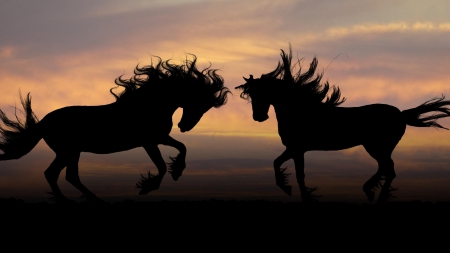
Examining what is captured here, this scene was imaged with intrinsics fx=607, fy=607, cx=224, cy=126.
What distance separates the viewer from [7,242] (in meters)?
8.12

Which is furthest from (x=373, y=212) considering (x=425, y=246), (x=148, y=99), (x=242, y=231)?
(x=148, y=99)

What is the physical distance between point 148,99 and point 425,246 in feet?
19.5

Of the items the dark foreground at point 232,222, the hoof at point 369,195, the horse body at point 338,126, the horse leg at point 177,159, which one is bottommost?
the dark foreground at point 232,222

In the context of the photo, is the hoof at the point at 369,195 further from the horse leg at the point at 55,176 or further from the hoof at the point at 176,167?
the horse leg at the point at 55,176

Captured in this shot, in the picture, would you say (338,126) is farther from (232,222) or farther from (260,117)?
(232,222)

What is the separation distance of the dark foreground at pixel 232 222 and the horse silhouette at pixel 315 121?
140cm

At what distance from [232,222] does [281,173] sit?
332 centimetres

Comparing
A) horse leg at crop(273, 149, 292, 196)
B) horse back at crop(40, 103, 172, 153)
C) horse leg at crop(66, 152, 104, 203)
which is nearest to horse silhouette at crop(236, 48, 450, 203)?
horse leg at crop(273, 149, 292, 196)

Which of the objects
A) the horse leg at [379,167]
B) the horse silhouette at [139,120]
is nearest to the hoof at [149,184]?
the horse silhouette at [139,120]

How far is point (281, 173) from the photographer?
11.8 metres

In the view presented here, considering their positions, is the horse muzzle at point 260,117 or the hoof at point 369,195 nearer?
the horse muzzle at point 260,117

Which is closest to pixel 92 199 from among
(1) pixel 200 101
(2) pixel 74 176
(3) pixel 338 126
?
(2) pixel 74 176

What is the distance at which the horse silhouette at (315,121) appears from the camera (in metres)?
11.6

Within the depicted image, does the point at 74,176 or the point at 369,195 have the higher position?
the point at 74,176
